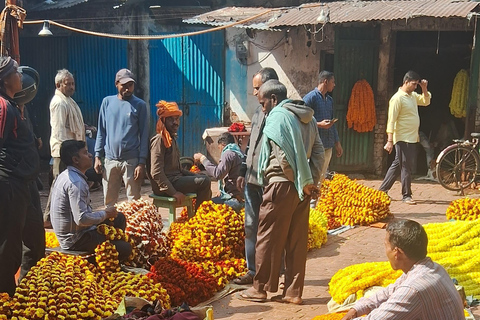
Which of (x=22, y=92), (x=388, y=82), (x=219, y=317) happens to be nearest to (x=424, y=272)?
(x=219, y=317)

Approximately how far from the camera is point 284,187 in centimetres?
592

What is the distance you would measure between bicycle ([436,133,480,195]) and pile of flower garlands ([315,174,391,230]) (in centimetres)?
261

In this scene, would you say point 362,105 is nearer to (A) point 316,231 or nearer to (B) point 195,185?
(A) point 316,231

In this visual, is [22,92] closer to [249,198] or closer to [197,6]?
[249,198]

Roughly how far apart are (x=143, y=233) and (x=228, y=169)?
1538 mm

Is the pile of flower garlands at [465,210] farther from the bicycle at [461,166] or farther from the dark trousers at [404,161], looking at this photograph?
the bicycle at [461,166]

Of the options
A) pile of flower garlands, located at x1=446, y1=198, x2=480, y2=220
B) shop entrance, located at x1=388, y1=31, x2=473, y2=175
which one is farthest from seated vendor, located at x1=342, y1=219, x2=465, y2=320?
shop entrance, located at x1=388, y1=31, x2=473, y2=175

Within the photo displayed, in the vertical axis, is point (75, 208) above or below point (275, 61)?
below

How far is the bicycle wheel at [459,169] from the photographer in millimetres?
11469

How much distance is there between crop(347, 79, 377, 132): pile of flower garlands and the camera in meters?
12.8

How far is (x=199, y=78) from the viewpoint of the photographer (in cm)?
1464

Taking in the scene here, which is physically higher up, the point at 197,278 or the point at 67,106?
the point at 67,106

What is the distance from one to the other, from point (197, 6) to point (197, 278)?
9.73 m

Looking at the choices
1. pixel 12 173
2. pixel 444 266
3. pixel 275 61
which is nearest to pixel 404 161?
pixel 444 266
